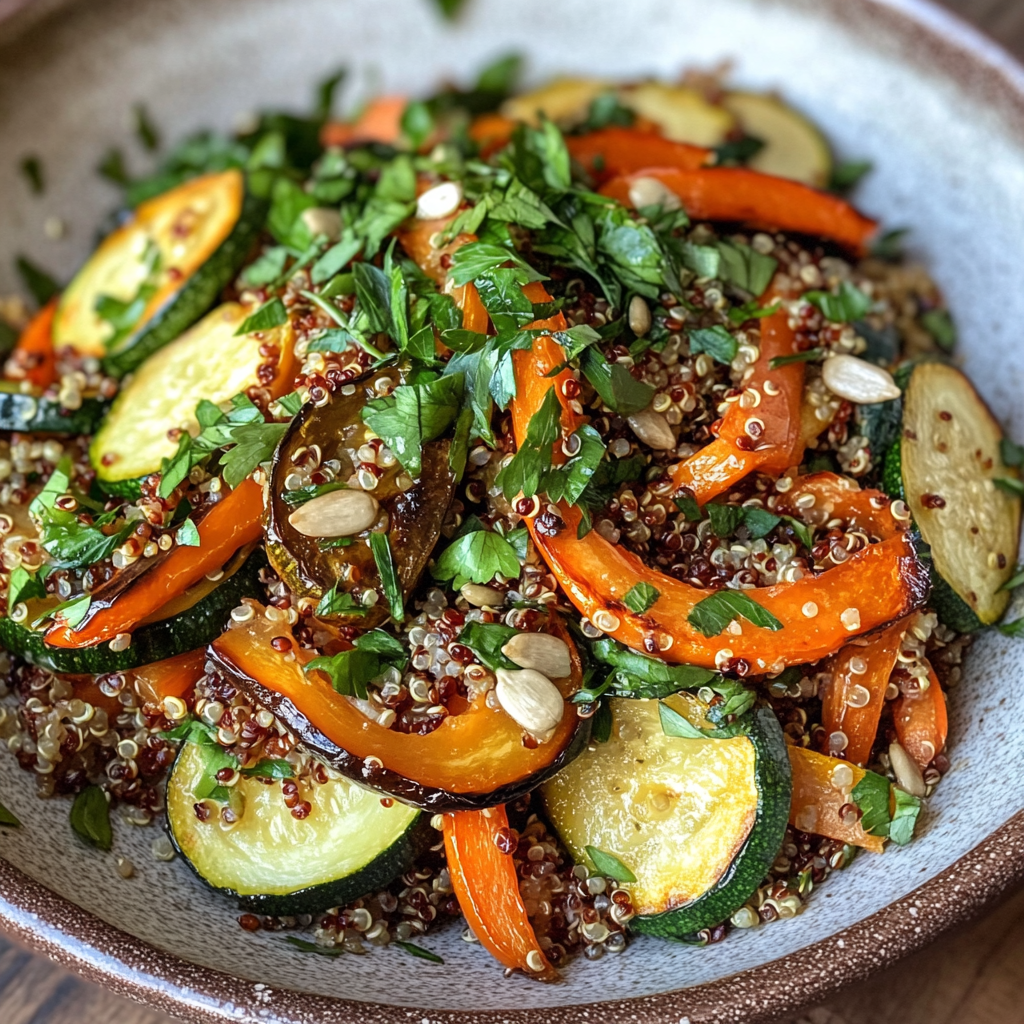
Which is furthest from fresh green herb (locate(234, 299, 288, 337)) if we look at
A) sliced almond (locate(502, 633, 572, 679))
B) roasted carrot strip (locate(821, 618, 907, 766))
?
roasted carrot strip (locate(821, 618, 907, 766))

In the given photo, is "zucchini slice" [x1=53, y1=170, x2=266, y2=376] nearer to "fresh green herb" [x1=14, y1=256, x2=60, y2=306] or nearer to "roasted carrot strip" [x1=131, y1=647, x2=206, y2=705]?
"fresh green herb" [x1=14, y1=256, x2=60, y2=306]

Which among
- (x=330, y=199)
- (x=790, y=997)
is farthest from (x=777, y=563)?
(x=330, y=199)

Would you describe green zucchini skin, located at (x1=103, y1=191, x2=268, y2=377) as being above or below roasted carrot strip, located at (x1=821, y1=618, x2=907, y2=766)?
above

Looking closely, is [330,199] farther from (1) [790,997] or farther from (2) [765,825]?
(1) [790,997]

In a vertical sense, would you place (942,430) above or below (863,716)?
above

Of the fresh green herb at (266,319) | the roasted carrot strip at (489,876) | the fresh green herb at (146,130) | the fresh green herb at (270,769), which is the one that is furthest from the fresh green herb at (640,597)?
the fresh green herb at (146,130)

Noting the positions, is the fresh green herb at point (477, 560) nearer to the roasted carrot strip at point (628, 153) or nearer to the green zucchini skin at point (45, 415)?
the green zucchini skin at point (45, 415)
